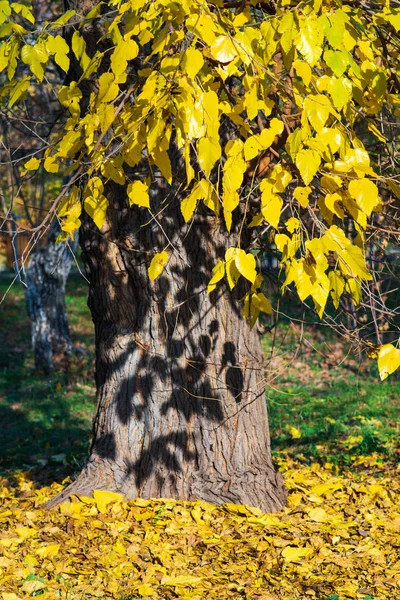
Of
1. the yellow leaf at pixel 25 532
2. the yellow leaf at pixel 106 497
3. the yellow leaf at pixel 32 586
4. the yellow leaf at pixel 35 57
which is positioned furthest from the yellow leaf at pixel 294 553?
the yellow leaf at pixel 35 57

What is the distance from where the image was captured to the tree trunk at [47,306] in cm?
1038

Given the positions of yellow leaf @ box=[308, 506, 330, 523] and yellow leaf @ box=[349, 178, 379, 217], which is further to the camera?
yellow leaf @ box=[308, 506, 330, 523]

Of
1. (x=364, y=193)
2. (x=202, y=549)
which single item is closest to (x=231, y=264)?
(x=364, y=193)

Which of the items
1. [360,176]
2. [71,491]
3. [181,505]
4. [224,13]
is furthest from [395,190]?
[71,491]

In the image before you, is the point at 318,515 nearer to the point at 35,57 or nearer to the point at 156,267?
the point at 156,267

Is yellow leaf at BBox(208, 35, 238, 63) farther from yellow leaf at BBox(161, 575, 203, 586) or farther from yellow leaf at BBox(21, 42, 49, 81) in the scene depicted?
yellow leaf at BBox(161, 575, 203, 586)

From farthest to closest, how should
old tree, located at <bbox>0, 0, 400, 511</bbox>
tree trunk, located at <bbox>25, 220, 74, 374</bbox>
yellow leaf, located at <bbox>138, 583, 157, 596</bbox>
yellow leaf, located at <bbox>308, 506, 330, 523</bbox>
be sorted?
tree trunk, located at <bbox>25, 220, 74, 374</bbox> < yellow leaf, located at <bbox>308, 506, 330, 523</bbox> < old tree, located at <bbox>0, 0, 400, 511</bbox> < yellow leaf, located at <bbox>138, 583, 157, 596</bbox>

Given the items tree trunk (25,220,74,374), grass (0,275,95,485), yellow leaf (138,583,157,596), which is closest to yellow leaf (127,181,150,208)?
yellow leaf (138,583,157,596)

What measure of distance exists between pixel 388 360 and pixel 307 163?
756 millimetres

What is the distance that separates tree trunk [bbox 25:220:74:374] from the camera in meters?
10.4

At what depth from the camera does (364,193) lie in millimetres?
2619

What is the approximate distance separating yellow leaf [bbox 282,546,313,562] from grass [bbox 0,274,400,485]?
89cm

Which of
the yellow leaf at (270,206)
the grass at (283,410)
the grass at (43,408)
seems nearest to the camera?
the yellow leaf at (270,206)

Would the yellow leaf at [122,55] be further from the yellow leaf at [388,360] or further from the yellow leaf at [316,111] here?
the yellow leaf at [388,360]
